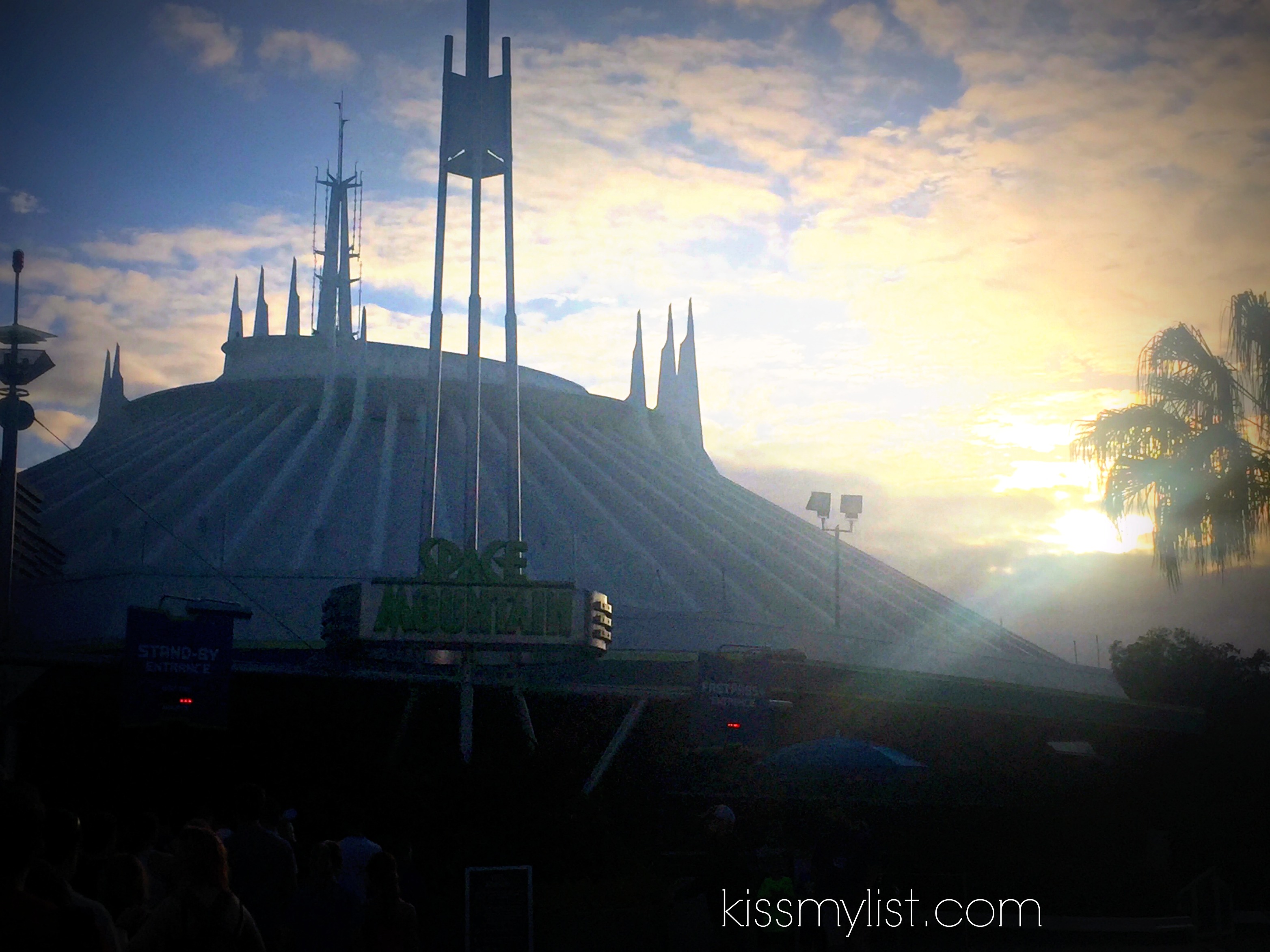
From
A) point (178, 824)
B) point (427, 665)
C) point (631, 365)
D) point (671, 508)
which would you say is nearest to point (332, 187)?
point (631, 365)

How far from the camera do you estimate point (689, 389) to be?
54469 millimetres

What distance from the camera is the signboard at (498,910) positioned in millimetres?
10188

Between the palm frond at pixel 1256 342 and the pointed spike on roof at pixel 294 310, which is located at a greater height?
the pointed spike on roof at pixel 294 310

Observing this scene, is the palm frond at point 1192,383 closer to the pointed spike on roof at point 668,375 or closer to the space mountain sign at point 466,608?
the space mountain sign at point 466,608

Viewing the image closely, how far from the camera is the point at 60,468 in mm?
41875

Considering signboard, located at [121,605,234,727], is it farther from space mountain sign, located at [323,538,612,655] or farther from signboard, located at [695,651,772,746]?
signboard, located at [695,651,772,746]

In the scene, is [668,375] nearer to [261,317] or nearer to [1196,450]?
[261,317]

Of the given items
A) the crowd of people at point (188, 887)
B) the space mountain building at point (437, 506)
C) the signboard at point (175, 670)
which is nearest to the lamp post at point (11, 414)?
the signboard at point (175, 670)

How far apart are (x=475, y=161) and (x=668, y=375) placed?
22837 mm

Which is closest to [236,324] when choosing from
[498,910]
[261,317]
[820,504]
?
[261,317]

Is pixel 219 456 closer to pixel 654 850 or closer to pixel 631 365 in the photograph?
pixel 631 365

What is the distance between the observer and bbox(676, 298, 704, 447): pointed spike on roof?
177 ft

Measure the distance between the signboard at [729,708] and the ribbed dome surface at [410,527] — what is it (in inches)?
417

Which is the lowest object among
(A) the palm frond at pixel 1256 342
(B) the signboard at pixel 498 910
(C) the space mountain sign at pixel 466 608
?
(B) the signboard at pixel 498 910
